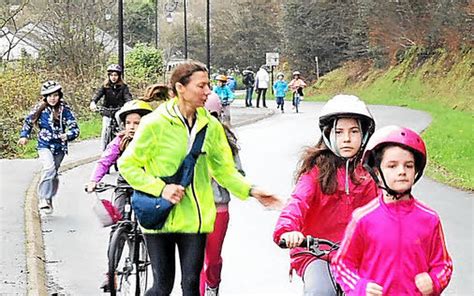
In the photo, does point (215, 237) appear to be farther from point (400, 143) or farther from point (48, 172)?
point (48, 172)

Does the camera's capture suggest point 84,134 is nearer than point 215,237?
No

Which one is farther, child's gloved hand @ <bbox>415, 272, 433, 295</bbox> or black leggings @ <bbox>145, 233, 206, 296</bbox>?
black leggings @ <bbox>145, 233, 206, 296</bbox>

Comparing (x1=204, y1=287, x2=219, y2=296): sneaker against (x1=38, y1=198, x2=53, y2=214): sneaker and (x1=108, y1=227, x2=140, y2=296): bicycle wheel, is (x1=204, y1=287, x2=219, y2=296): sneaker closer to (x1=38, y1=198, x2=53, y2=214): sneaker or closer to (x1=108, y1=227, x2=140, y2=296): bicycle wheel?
(x1=108, y1=227, x2=140, y2=296): bicycle wheel

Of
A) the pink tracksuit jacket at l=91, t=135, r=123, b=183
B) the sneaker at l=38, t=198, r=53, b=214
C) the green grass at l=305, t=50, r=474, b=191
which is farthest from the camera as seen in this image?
the green grass at l=305, t=50, r=474, b=191

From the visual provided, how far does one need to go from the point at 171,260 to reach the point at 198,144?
0.72 m

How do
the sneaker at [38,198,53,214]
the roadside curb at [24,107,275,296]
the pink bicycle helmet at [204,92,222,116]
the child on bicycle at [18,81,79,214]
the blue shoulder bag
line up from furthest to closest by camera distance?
1. the sneaker at [38,198,53,214]
2. the child on bicycle at [18,81,79,214]
3. the roadside curb at [24,107,275,296]
4. the pink bicycle helmet at [204,92,222,116]
5. the blue shoulder bag

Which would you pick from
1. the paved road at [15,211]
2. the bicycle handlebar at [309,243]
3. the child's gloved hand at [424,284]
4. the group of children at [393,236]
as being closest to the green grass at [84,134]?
the paved road at [15,211]

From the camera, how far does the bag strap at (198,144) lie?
6109mm

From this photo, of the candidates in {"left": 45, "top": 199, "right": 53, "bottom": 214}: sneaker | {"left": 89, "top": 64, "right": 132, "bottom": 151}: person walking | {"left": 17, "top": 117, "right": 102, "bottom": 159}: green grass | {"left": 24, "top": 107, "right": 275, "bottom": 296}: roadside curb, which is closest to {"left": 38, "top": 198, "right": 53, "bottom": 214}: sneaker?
{"left": 45, "top": 199, "right": 53, "bottom": 214}: sneaker

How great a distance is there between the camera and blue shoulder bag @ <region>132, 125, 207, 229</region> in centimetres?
600

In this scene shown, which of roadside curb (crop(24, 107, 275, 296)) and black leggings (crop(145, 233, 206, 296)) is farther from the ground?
black leggings (crop(145, 233, 206, 296))

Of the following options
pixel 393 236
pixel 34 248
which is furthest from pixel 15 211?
pixel 393 236

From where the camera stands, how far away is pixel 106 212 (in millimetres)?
7812

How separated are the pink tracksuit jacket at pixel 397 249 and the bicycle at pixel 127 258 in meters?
3.43
